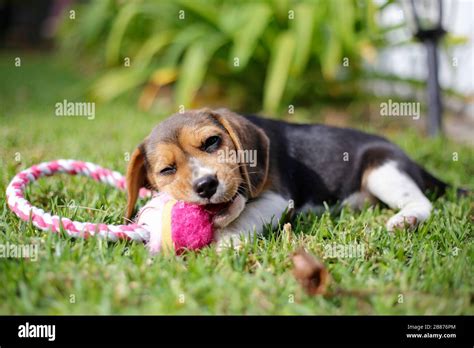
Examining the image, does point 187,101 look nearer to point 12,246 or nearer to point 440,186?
point 440,186

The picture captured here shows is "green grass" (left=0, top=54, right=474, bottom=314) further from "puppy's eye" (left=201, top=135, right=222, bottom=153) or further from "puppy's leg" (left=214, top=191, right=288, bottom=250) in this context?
"puppy's eye" (left=201, top=135, right=222, bottom=153)

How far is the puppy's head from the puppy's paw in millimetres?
1018

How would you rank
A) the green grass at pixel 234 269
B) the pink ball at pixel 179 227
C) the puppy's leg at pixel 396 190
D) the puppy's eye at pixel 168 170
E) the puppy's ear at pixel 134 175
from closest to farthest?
1. the green grass at pixel 234 269
2. the pink ball at pixel 179 227
3. the puppy's eye at pixel 168 170
4. the puppy's ear at pixel 134 175
5. the puppy's leg at pixel 396 190

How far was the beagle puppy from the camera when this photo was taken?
3.58m

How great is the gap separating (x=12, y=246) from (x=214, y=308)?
4.64ft

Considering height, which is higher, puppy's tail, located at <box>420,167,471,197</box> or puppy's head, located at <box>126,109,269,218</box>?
puppy's head, located at <box>126,109,269,218</box>

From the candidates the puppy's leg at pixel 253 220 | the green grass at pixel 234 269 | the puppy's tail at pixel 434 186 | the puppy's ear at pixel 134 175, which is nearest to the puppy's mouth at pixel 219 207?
the puppy's leg at pixel 253 220

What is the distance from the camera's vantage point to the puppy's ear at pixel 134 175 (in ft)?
12.6

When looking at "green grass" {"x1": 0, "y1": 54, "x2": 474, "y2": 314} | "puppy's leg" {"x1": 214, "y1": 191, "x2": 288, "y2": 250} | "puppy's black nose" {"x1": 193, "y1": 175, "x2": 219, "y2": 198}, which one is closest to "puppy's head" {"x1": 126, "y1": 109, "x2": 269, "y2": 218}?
"puppy's black nose" {"x1": 193, "y1": 175, "x2": 219, "y2": 198}

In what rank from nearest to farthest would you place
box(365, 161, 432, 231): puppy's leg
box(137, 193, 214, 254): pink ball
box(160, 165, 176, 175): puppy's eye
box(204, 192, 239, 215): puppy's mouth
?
1. box(137, 193, 214, 254): pink ball
2. box(204, 192, 239, 215): puppy's mouth
3. box(160, 165, 176, 175): puppy's eye
4. box(365, 161, 432, 231): puppy's leg

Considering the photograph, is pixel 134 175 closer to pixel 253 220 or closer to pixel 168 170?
pixel 168 170

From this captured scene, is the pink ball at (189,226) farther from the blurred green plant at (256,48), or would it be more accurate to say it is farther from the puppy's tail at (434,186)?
the blurred green plant at (256,48)

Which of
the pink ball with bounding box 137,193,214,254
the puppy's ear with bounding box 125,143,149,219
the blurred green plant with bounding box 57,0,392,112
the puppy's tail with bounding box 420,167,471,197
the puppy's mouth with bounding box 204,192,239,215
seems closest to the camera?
the pink ball with bounding box 137,193,214,254
